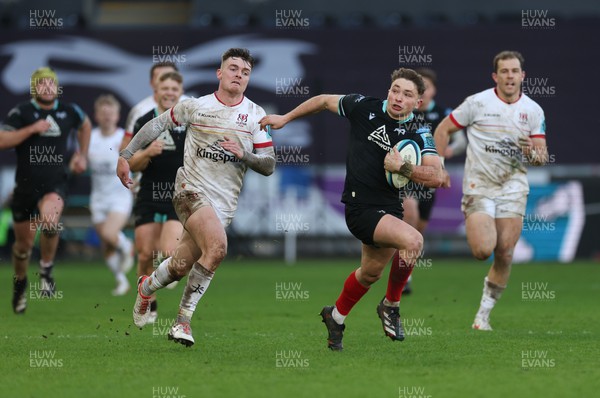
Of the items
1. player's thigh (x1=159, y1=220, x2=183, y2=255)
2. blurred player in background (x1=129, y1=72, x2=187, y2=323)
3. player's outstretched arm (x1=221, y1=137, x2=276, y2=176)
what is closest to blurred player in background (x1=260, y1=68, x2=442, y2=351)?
player's outstretched arm (x1=221, y1=137, x2=276, y2=176)

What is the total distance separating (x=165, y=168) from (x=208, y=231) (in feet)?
9.56

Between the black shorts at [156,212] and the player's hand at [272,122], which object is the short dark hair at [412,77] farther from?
the black shorts at [156,212]

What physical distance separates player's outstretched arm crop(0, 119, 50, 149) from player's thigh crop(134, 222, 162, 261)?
6.06ft

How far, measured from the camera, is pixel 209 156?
954cm

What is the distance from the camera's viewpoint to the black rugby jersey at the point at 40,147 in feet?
42.9

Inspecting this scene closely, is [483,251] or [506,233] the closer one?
[483,251]

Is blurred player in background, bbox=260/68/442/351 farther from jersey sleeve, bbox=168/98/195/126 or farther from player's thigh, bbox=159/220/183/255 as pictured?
player's thigh, bbox=159/220/183/255

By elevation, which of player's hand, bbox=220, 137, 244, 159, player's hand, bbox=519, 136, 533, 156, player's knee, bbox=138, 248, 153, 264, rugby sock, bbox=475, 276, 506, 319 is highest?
player's hand, bbox=519, 136, 533, 156

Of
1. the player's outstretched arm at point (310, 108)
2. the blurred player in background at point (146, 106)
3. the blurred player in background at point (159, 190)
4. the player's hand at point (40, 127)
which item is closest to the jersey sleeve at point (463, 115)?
the player's outstretched arm at point (310, 108)

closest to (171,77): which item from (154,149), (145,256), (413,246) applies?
(154,149)

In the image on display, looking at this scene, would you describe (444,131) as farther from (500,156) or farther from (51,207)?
(51,207)

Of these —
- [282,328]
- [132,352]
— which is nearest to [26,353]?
[132,352]

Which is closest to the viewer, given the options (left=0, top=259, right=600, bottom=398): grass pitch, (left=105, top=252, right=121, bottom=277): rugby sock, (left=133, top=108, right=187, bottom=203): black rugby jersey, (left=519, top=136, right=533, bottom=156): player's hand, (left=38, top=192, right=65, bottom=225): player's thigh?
(left=0, top=259, right=600, bottom=398): grass pitch

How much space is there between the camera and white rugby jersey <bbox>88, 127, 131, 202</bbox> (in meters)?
17.2
